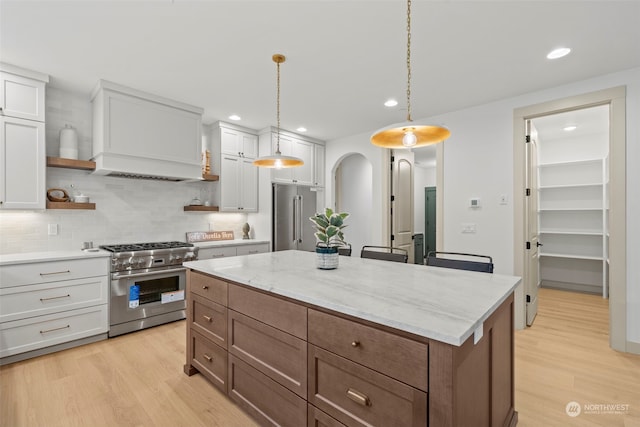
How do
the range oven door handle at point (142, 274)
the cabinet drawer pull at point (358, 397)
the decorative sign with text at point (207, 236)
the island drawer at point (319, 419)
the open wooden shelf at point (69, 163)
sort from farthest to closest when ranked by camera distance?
the decorative sign with text at point (207, 236) → the range oven door handle at point (142, 274) → the open wooden shelf at point (69, 163) → the island drawer at point (319, 419) → the cabinet drawer pull at point (358, 397)

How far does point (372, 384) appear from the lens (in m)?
1.17

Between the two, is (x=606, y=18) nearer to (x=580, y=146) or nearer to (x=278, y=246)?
(x=580, y=146)

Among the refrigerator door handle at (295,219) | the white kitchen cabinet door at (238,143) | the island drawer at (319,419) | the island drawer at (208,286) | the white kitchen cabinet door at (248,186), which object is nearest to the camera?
the island drawer at (319,419)

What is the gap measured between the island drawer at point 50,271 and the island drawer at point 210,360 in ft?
4.82

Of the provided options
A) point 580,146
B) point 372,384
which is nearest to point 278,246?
point 372,384

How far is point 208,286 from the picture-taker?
2.11 meters

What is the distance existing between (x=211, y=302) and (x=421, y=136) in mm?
1856

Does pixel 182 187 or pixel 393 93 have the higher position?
pixel 393 93

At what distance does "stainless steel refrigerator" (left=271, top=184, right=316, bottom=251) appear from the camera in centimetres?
455

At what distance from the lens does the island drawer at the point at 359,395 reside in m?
1.07

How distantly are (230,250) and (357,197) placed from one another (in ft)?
8.89

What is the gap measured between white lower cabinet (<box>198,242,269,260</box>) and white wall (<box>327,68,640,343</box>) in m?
2.64

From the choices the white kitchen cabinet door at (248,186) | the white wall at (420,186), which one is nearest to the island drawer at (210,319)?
the white kitchen cabinet door at (248,186)

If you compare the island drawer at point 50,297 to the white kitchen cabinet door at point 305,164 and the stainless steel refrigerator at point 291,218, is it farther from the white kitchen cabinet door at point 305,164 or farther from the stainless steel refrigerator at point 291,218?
the white kitchen cabinet door at point 305,164
